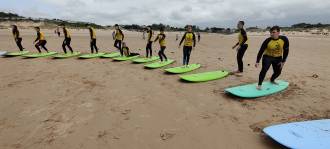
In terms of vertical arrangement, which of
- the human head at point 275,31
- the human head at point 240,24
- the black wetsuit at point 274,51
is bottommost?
the black wetsuit at point 274,51

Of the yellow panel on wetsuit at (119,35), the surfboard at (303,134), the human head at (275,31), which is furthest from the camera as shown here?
the yellow panel on wetsuit at (119,35)

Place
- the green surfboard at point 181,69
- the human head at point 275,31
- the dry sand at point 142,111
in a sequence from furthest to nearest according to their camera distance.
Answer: the green surfboard at point 181,69, the human head at point 275,31, the dry sand at point 142,111

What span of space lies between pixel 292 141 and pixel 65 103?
4.63 metres

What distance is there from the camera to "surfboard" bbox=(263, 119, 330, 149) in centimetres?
414

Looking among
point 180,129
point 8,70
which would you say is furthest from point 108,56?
point 180,129

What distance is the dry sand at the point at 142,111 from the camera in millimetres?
4703

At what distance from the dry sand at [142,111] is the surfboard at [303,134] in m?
0.19

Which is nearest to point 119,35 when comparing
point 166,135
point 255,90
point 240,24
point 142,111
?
point 240,24

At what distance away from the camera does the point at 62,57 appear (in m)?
14.2

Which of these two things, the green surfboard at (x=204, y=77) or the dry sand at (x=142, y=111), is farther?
the green surfboard at (x=204, y=77)

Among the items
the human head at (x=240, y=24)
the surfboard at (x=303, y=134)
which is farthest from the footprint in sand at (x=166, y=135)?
the human head at (x=240, y=24)

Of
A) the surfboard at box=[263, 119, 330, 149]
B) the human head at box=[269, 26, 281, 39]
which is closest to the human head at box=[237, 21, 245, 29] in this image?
the human head at box=[269, 26, 281, 39]

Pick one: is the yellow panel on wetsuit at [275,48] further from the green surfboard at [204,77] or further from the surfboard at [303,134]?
the surfboard at [303,134]

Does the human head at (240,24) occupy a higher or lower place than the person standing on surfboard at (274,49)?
higher
